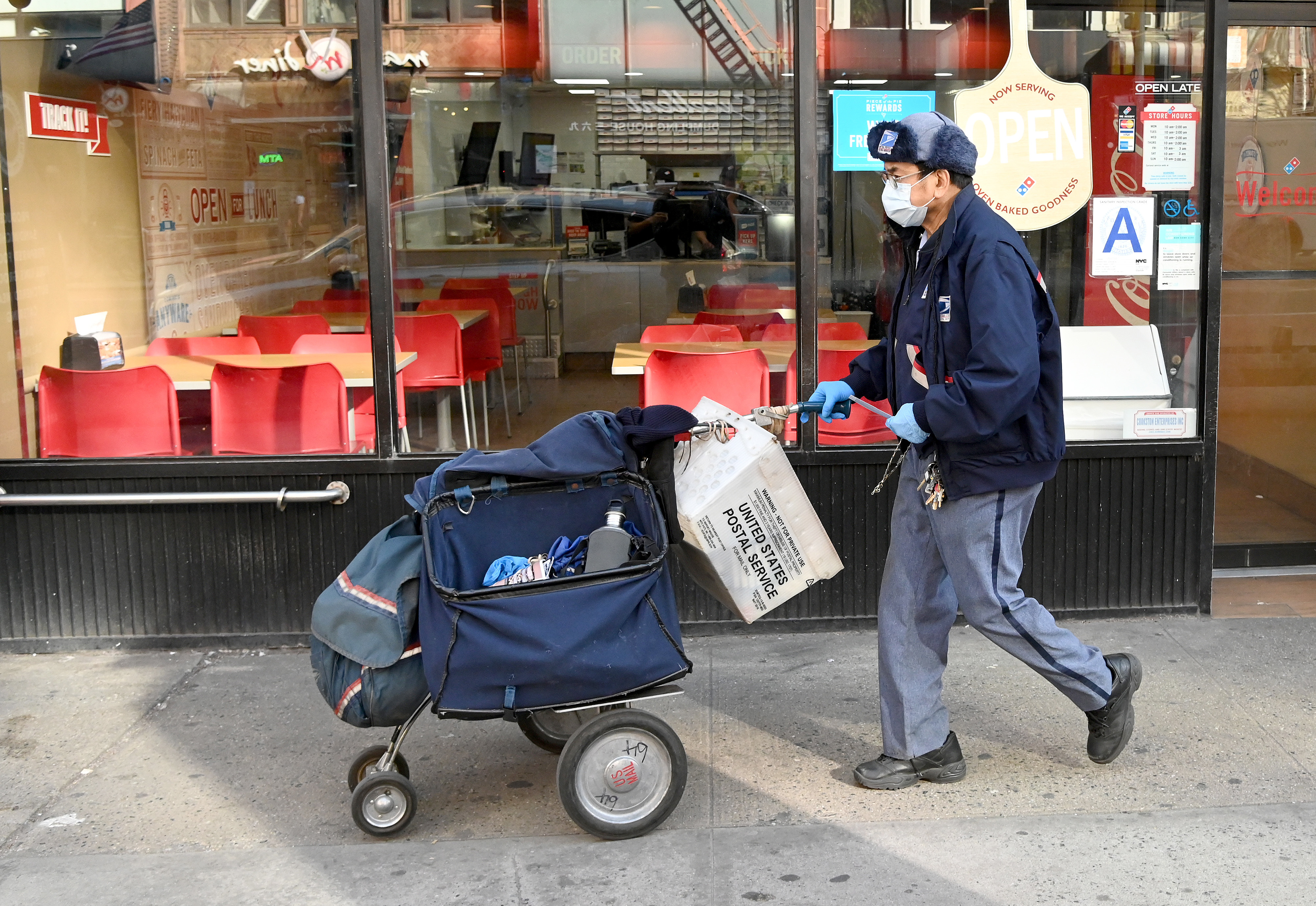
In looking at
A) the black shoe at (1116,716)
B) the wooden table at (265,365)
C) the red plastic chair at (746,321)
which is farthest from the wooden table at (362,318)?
the black shoe at (1116,716)

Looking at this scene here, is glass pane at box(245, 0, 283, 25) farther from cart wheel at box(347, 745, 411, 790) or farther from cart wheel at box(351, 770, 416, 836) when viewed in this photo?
cart wheel at box(351, 770, 416, 836)

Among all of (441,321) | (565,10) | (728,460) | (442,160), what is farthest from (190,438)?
(728,460)

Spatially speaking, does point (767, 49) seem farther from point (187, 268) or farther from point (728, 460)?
point (187, 268)

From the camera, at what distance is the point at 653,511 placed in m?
3.78

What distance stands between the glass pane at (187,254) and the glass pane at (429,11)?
1.19 ft

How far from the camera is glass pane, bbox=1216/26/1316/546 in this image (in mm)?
6102

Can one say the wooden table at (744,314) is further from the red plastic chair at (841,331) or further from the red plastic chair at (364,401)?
the red plastic chair at (364,401)

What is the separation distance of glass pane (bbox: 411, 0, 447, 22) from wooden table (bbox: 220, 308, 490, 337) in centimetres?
125

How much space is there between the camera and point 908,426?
369 centimetres

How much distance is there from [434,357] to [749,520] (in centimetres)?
237

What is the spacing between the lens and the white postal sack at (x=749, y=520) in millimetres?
3797

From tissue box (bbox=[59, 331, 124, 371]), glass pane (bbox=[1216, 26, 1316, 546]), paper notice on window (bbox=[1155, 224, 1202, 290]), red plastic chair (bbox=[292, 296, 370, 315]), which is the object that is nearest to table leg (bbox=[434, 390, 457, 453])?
red plastic chair (bbox=[292, 296, 370, 315])

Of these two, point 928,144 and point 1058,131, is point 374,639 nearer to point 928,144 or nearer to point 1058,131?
point 928,144

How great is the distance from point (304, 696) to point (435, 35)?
114 inches
